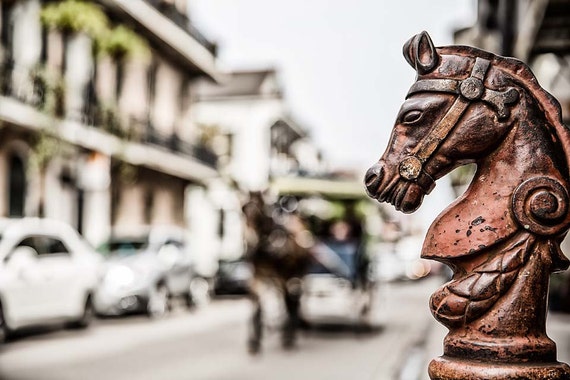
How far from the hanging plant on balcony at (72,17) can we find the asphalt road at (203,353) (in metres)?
7.17

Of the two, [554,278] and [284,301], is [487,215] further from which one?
[554,278]

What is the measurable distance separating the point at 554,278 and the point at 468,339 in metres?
15.5

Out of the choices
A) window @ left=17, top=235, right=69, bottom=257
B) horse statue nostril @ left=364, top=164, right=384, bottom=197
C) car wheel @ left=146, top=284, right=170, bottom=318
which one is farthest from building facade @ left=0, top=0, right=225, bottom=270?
horse statue nostril @ left=364, top=164, right=384, bottom=197

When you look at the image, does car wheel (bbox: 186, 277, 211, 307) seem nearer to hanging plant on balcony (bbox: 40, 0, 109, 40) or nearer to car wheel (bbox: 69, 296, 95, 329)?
car wheel (bbox: 69, 296, 95, 329)

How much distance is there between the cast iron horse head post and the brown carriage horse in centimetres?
927

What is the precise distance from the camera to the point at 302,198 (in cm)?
1609

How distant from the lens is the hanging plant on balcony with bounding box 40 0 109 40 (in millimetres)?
19266

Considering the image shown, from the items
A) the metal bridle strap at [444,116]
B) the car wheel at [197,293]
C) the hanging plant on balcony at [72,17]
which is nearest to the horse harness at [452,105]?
the metal bridle strap at [444,116]

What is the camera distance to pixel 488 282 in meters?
2.06

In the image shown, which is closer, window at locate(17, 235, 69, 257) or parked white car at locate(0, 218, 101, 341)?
parked white car at locate(0, 218, 101, 341)

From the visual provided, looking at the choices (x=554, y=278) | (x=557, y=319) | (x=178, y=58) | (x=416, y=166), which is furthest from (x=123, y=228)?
(x=416, y=166)

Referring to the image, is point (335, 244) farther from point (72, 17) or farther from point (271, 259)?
point (72, 17)

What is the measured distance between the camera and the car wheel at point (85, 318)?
14359mm

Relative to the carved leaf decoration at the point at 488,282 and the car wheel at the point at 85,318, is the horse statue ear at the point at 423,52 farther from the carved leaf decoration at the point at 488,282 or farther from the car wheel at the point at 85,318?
the car wheel at the point at 85,318
